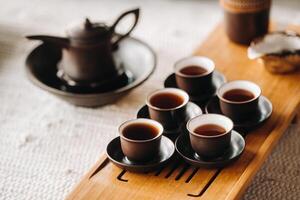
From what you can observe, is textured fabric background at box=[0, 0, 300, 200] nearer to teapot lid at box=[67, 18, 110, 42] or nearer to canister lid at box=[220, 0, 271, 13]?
teapot lid at box=[67, 18, 110, 42]

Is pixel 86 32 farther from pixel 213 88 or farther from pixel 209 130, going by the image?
pixel 209 130

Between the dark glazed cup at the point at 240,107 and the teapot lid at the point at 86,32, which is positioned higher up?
the teapot lid at the point at 86,32

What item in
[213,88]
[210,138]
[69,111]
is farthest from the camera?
[69,111]

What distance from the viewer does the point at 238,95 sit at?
4.71ft

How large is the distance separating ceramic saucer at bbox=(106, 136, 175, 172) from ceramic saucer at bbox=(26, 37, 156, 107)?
0.32 m

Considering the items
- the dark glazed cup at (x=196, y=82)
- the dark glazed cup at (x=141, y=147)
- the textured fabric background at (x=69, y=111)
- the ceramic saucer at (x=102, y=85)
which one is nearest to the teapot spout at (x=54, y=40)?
the ceramic saucer at (x=102, y=85)

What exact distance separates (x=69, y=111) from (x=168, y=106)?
0.45 meters

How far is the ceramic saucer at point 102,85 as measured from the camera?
1.63 metres

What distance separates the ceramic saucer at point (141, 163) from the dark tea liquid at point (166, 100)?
0.09m

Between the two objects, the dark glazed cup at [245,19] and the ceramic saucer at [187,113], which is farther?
the dark glazed cup at [245,19]

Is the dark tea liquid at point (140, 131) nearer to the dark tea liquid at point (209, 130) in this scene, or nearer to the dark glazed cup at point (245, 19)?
the dark tea liquid at point (209, 130)

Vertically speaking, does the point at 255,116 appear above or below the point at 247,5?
below

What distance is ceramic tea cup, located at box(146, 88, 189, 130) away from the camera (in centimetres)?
135

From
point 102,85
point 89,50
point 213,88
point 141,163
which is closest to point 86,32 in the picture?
point 89,50
